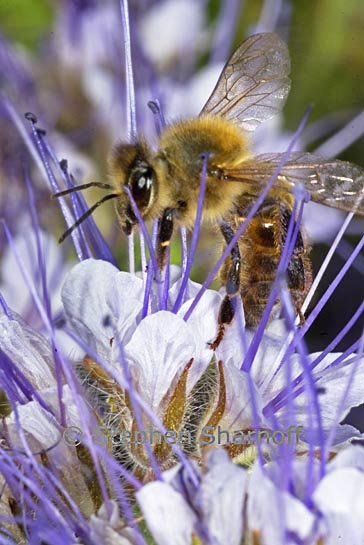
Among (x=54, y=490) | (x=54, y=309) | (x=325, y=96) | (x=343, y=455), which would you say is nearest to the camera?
(x=343, y=455)

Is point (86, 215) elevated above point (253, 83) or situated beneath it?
situated beneath

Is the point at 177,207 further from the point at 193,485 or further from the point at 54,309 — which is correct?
the point at 54,309

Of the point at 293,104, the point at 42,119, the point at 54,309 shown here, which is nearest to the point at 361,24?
the point at 293,104

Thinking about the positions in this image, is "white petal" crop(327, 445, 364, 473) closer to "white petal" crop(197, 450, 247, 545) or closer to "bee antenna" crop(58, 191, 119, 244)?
"white petal" crop(197, 450, 247, 545)

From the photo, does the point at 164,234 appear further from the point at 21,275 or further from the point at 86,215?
the point at 21,275

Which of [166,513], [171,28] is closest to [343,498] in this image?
[166,513]

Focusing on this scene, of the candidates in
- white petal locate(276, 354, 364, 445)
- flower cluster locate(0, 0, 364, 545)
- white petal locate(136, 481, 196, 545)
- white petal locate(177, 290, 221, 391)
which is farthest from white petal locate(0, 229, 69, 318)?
white petal locate(136, 481, 196, 545)
